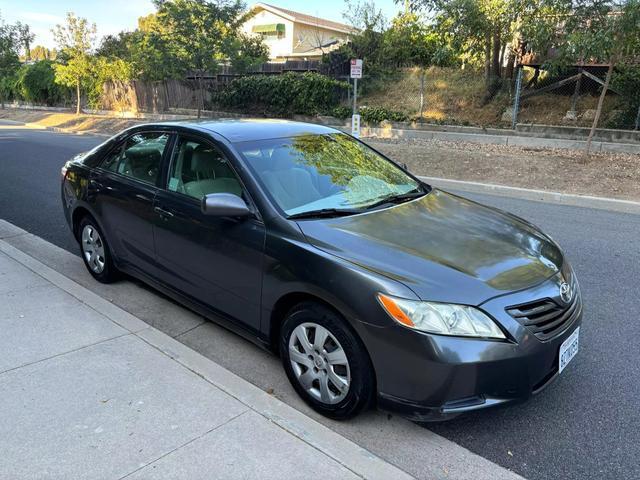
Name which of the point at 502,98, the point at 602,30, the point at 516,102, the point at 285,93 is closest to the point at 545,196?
the point at 602,30

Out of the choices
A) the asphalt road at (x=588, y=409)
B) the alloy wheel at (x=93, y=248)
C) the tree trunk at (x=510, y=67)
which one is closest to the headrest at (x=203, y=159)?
the asphalt road at (x=588, y=409)

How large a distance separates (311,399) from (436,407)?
0.77 meters

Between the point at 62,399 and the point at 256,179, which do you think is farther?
the point at 256,179

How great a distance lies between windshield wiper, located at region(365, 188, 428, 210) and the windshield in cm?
2

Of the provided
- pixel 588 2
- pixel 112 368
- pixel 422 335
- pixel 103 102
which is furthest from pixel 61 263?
pixel 103 102

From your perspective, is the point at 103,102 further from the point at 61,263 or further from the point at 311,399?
the point at 311,399

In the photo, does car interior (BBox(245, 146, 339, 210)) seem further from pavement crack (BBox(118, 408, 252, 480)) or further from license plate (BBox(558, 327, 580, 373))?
license plate (BBox(558, 327, 580, 373))

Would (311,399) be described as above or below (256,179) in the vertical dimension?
below

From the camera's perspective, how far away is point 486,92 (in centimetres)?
1666

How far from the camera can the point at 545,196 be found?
9336 mm

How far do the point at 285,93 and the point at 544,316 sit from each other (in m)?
18.5

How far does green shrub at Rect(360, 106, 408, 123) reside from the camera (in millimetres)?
16812

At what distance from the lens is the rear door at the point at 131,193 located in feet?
13.1

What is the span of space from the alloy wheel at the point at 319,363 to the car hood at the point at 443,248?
1.54 feet
